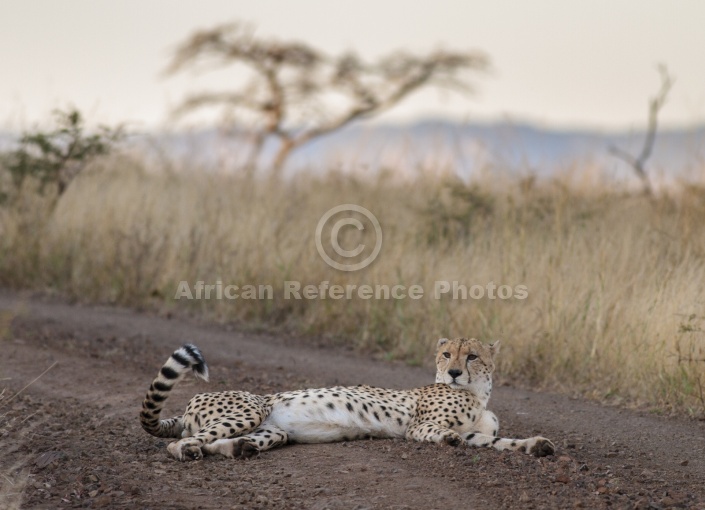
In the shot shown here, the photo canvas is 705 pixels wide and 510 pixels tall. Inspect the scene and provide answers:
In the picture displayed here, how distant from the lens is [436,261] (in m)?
7.32

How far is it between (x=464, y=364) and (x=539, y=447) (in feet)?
1.76

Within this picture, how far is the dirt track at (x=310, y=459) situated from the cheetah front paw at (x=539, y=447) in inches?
2.2

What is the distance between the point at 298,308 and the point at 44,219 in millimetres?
2953

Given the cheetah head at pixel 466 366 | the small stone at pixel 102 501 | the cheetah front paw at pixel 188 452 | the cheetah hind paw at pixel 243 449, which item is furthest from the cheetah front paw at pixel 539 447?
the small stone at pixel 102 501

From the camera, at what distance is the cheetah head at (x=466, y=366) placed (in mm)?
4102

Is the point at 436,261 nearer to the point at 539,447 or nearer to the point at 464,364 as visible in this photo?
the point at 464,364

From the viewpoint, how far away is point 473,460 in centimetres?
362

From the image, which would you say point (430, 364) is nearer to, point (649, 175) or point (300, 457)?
point (300, 457)

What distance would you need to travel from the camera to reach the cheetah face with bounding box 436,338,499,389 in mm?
4102

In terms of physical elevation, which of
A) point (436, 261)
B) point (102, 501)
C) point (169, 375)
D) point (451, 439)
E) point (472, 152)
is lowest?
point (102, 501)

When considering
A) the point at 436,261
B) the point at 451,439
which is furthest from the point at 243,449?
the point at 436,261

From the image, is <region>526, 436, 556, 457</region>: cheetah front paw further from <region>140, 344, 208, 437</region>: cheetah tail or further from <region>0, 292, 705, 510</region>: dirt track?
<region>140, 344, 208, 437</region>: cheetah tail

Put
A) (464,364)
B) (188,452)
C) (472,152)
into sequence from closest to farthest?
1. (188,452)
2. (464,364)
3. (472,152)

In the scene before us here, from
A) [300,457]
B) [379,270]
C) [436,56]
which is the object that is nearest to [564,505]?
[300,457]
